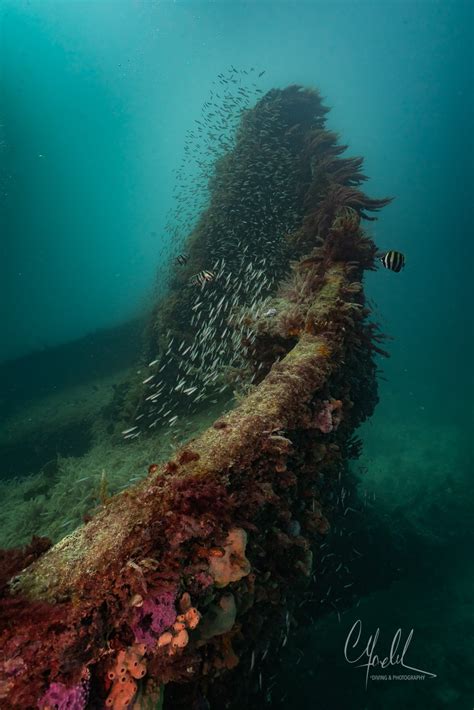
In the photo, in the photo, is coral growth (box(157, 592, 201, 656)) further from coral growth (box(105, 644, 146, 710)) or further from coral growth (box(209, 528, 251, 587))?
coral growth (box(209, 528, 251, 587))

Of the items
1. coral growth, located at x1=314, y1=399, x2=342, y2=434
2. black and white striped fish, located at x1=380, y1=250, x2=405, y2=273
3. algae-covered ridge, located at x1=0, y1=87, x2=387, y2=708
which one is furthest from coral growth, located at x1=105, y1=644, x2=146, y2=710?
black and white striped fish, located at x1=380, y1=250, x2=405, y2=273

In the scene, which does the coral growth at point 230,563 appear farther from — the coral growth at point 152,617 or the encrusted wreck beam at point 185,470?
the encrusted wreck beam at point 185,470

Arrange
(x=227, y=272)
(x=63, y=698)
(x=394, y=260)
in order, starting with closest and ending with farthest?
(x=63, y=698) → (x=394, y=260) → (x=227, y=272)

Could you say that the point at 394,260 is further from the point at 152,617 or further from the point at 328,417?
the point at 152,617

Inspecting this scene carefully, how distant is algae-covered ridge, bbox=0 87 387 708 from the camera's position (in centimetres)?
202

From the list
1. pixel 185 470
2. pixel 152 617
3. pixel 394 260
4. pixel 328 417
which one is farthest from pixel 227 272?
pixel 152 617

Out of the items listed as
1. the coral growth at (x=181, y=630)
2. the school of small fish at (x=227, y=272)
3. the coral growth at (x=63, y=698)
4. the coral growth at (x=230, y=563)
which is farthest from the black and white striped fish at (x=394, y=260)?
the coral growth at (x=63, y=698)

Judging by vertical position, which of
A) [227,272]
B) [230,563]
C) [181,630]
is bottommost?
[181,630]

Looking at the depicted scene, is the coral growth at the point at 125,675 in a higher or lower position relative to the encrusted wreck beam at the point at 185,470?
lower

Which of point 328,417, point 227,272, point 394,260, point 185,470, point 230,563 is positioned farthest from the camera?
point 227,272

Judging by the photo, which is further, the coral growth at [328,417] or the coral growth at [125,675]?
the coral growth at [328,417]

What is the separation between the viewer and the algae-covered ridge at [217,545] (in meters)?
2.02

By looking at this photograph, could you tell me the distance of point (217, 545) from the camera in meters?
2.56

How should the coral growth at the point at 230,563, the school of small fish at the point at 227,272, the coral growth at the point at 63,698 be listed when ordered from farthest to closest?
the school of small fish at the point at 227,272 < the coral growth at the point at 230,563 < the coral growth at the point at 63,698
